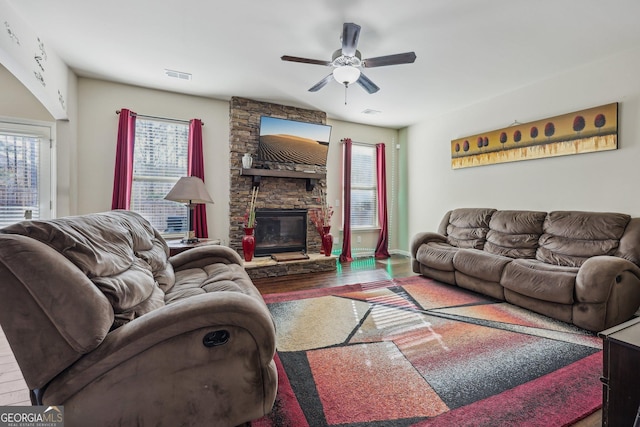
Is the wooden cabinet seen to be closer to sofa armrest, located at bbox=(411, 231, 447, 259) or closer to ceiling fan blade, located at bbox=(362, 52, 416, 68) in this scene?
ceiling fan blade, located at bbox=(362, 52, 416, 68)

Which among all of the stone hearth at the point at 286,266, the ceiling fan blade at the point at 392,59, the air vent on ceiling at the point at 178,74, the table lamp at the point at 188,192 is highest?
the air vent on ceiling at the point at 178,74

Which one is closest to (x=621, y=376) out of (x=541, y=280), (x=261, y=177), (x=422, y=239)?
(x=541, y=280)

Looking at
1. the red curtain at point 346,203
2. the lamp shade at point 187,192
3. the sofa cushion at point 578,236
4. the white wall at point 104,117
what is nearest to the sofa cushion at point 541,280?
the sofa cushion at point 578,236

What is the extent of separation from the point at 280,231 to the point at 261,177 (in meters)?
0.95

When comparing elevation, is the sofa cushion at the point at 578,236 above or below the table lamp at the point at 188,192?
below

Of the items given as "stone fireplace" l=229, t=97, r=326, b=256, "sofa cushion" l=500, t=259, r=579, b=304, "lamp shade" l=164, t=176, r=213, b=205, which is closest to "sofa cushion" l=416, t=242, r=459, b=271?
"sofa cushion" l=500, t=259, r=579, b=304

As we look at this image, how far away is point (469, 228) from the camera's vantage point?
13.1ft

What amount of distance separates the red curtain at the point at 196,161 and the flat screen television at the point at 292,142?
88 cm

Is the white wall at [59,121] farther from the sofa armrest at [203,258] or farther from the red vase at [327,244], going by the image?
the red vase at [327,244]

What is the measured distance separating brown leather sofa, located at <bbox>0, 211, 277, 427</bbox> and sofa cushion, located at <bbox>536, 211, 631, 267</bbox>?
10.7 ft

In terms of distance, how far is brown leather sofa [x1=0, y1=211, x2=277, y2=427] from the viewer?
964mm

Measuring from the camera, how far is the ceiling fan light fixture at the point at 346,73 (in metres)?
2.65

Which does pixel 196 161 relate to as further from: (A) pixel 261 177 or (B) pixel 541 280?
(B) pixel 541 280

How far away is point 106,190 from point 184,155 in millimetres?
1103
